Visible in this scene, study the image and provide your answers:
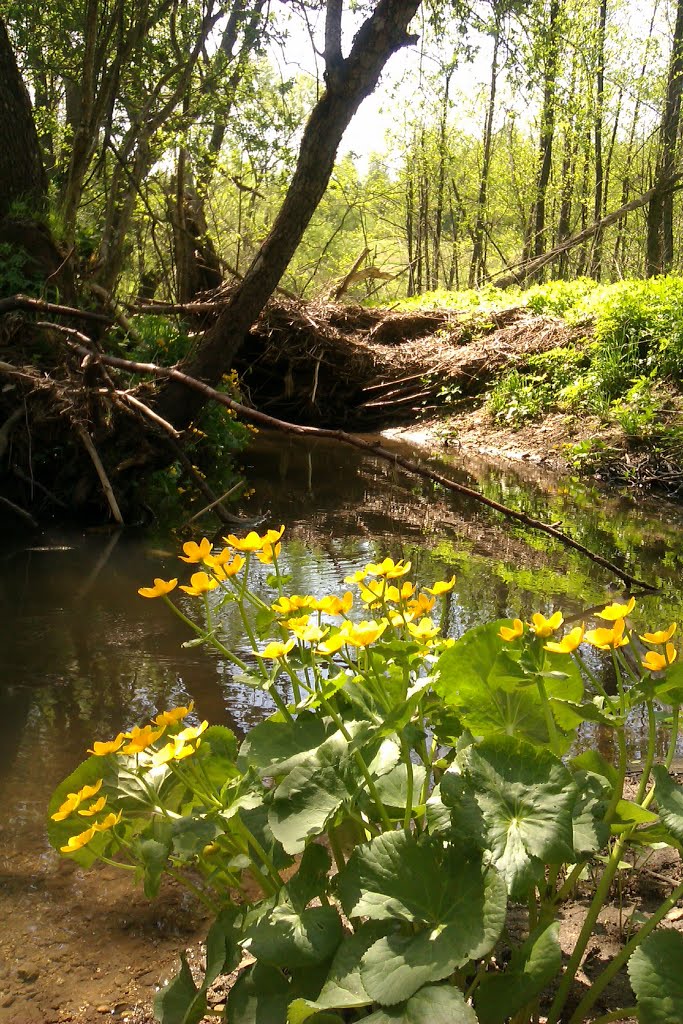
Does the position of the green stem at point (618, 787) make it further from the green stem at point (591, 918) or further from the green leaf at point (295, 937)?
the green leaf at point (295, 937)

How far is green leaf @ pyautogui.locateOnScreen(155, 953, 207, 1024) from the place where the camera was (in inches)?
48.9

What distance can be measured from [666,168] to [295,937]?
21154mm

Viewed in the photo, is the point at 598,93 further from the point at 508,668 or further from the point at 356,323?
the point at 508,668

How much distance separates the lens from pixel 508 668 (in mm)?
1281

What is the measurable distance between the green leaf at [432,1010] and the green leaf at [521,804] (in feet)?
0.49

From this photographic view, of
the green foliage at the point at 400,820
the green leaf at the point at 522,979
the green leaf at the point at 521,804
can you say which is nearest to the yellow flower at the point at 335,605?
the green foliage at the point at 400,820

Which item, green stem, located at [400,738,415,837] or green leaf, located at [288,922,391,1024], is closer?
green leaf, located at [288,922,391,1024]

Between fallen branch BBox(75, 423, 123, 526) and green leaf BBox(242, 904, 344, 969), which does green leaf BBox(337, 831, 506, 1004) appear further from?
fallen branch BBox(75, 423, 123, 526)

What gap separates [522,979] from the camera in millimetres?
1074

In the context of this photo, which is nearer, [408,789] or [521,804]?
[521,804]

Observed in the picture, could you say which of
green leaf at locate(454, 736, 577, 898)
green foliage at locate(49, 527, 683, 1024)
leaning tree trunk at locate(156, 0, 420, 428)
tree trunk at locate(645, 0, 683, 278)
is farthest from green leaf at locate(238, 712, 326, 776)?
tree trunk at locate(645, 0, 683, 278)

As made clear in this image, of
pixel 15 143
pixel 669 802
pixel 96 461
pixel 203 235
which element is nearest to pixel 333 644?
pixel 669 802

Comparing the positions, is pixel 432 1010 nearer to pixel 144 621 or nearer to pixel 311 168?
pixel 144 621

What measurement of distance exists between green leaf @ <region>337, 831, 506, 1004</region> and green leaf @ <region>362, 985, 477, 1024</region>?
0.09ft
